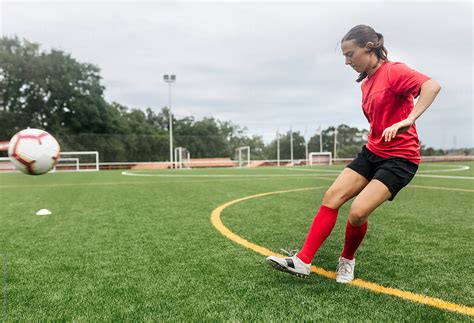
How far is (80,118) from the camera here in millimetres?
46688

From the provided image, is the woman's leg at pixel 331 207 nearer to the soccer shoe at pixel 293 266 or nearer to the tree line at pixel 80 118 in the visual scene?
the soccer shoe at pixel 293 266

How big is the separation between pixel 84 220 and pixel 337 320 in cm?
436

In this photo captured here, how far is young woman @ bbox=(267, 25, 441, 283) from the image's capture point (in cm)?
267

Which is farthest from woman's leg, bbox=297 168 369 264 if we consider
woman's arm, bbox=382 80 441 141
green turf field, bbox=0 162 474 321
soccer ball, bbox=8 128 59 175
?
soccer ball, bbox=8 128 59 175

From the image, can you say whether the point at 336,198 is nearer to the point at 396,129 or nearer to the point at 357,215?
the point at 357,215

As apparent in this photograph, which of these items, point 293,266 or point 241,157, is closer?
point 293,266

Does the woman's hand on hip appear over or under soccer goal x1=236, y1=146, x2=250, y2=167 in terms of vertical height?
over

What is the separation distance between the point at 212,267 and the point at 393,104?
1.94m

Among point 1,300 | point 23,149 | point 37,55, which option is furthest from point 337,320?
point 37,55

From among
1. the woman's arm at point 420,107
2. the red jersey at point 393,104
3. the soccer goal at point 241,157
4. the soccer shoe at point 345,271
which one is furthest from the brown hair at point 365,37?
the soccer goal at point 241,157

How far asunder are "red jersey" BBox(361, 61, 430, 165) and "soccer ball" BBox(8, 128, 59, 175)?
3.48m

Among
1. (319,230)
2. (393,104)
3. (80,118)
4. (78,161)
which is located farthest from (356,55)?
(80,118)

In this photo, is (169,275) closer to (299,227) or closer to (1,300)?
(1,300)

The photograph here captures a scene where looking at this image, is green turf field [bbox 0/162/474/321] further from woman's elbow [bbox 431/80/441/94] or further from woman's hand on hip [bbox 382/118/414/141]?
woman's elbow [bbox 431/80/441/94]
